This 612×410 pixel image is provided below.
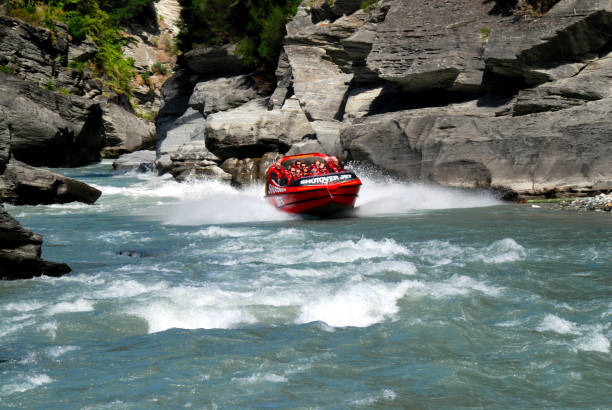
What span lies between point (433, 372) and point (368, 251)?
5.72 m

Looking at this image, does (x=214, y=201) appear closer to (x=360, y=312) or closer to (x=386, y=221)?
(x=386, y=221)

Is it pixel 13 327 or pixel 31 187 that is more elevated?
pixel 13 327

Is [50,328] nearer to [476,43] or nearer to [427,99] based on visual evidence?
[476,43]

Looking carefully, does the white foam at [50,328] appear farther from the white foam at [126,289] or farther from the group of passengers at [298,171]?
the group of passengers at [298,171]

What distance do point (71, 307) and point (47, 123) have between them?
74.9 ft

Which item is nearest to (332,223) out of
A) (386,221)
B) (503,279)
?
(386,221)

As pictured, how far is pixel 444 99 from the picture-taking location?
23641 mm

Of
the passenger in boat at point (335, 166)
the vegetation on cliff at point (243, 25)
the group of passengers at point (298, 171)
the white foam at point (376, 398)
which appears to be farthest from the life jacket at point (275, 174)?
the vegetation on cliff at point (243, 25)

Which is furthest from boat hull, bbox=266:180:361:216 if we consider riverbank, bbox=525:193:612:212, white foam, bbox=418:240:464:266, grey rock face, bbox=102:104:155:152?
grey rock face, bbox=102:104:155:152

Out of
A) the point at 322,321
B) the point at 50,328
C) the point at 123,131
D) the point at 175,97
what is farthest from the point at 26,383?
the point at 175,97

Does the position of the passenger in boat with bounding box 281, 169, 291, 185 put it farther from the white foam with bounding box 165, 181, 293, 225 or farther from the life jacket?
the white foam with bounding box 165, 181, 293, 225

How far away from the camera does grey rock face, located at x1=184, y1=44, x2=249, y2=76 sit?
1549 inches

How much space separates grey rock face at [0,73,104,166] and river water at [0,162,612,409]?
A: 16.0 m

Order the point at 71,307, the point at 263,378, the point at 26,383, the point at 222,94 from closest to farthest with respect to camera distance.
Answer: the point at 26,383
the point at 263,378
the point at 71,307
the point at 222,94
